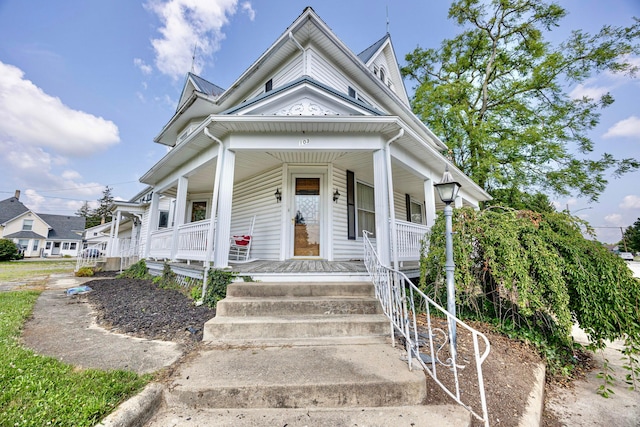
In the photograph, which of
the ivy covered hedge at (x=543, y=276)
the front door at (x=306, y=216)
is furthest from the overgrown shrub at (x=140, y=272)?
A: the ivy covered hedge at (x=543, y=276)

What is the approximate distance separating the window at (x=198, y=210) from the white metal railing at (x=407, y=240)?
7.69 m

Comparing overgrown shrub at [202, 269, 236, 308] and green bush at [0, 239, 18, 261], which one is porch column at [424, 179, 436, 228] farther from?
green bush at [0, 239, 18, 261]

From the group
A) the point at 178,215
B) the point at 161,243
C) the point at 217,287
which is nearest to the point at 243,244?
the point at 178,215

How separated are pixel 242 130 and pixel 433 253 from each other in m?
4.15

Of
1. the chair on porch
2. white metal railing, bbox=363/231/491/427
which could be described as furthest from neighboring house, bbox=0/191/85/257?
white metal railing, bbox=363/231/491/427

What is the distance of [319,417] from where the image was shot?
6.06ft

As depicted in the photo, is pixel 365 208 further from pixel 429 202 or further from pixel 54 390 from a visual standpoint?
pixel 54 390

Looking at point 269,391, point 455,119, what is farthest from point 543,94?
point 269,391

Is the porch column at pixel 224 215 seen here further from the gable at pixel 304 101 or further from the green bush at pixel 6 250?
the green bush at pixel 6 250

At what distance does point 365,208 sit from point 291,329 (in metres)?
5.13

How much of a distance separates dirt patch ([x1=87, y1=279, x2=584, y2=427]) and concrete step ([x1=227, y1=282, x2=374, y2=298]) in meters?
0.61

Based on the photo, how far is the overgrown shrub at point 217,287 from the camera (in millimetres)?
4141

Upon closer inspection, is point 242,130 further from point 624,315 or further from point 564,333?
point 624,315

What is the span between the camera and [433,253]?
394 cm
